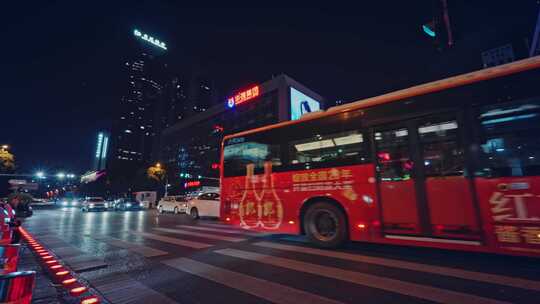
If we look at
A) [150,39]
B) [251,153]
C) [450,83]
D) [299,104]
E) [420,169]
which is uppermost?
[150,39]

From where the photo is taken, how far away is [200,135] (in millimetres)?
85938

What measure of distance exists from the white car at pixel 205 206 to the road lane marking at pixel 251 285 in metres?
9.15

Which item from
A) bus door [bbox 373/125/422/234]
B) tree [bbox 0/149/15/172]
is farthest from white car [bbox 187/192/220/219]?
tree [bbox 0/149/15/172]

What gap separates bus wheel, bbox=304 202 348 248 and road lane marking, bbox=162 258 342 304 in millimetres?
2612

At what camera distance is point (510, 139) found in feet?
14.0

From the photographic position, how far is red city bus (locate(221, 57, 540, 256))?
165 inches

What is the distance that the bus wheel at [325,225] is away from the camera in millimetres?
5789

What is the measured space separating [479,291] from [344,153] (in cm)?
350

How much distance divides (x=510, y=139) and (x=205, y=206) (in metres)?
13.5

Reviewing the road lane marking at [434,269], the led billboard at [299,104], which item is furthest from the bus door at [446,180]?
the led billboard at [299,104]

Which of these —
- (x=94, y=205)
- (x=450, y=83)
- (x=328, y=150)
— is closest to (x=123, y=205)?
(x=94, y=205)

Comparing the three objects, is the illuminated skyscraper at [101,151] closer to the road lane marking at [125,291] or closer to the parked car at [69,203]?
the parked car at [69,203]

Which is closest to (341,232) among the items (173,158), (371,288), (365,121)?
(371,288)

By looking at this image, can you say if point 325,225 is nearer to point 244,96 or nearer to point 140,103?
point 244,96
